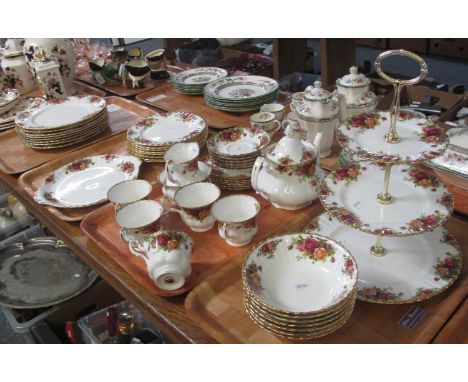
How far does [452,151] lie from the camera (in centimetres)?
115

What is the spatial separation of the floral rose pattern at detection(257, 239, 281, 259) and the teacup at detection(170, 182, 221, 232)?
183 millimetres

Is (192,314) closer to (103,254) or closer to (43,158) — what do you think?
(103,254)

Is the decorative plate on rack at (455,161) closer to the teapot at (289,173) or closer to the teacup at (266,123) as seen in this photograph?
the teapot at (289,173)

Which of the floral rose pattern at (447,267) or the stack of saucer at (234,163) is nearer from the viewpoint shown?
the floral rose pattern at (447,267)

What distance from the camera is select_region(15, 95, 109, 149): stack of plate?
145cm

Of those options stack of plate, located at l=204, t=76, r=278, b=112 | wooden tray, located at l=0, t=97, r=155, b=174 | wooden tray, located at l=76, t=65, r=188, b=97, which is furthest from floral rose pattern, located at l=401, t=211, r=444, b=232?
wooden tray, located at l=76, t=65, r=188, b=97

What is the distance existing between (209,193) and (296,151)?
220 mm

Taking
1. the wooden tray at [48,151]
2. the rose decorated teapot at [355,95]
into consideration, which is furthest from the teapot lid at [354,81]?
the wooden tray at [48,151]

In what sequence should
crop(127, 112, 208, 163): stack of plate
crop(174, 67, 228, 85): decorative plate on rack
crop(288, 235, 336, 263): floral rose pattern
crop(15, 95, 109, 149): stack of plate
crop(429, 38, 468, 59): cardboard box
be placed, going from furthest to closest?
crop(429, 38, 468, 59): cardboard box, crop(174, 67, 228, 85): decorative plate on rack, crop(15, 95, 109, 149): stack of plate, crop(127, 112, 208, 163): stack of plate, crop(288, 235, 336, 263): floral rose pattern

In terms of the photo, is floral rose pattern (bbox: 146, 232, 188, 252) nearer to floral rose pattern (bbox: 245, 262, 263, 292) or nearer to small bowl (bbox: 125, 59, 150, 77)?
floral rose pattern (bbox: 245, 262, 263, 292)

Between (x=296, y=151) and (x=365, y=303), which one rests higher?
(x=296, y=151)

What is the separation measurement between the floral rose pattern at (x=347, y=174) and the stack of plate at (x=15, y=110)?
118 cm

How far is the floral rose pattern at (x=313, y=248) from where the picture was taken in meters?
0.85

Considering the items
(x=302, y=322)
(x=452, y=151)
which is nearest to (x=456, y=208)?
(x=452, y=151)
